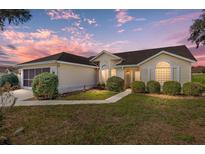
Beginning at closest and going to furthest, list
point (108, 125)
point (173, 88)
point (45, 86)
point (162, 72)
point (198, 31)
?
point (108, 125), point (45, 86), point (173, 88), point (162, 72), point (198, 31)

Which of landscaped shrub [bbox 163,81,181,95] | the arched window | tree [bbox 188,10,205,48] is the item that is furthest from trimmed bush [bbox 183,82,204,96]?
tree [bbox 188,10,205,48]

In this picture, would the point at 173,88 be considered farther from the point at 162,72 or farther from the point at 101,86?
the point at 101,86

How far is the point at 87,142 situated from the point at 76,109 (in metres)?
3.38

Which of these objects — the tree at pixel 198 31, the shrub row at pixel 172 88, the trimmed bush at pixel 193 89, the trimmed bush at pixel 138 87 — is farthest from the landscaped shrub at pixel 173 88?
the tree at pixel 198 31

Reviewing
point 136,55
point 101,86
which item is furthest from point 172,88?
point 101,86

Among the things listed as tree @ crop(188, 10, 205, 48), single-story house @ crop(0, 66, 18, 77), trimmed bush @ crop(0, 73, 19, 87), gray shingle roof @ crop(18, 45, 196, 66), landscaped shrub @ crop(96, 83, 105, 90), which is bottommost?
landscaped shrub @ crop(96, 83, 105, 90)

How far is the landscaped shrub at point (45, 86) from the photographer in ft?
32.0

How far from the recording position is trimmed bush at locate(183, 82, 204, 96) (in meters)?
10.4

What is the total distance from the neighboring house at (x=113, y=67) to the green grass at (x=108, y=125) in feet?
19.8

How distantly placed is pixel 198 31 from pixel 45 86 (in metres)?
14.7

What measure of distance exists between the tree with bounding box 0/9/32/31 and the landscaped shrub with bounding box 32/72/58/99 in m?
4.62

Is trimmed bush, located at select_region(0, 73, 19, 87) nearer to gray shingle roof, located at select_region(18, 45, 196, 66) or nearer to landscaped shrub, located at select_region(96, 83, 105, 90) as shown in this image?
gray shingle roof, located at select_region(18, 45, 196, 66)

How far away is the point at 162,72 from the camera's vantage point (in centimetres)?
1342
